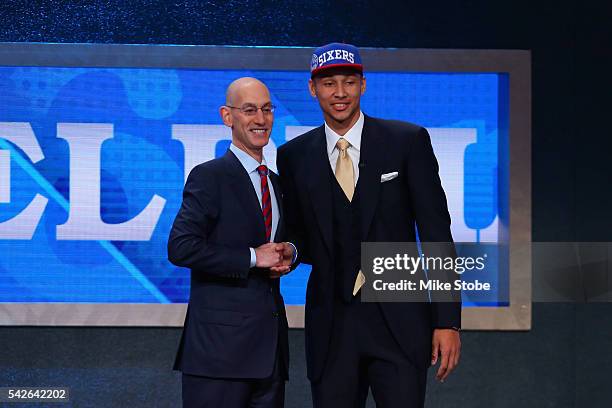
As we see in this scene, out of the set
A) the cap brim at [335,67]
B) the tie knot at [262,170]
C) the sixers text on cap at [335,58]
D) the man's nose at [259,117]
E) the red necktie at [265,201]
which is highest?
the sixers text on cap at [335,58]

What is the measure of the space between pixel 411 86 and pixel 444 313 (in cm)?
184

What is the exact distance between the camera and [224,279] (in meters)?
2.42

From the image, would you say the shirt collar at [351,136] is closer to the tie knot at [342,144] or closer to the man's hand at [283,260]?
the tie knot at [342,144]

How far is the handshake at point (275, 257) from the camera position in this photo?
93.2 inches

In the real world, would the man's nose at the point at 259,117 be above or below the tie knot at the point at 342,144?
above

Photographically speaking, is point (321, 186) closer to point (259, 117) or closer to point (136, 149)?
point (259, 117)

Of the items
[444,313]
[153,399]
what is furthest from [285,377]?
[153,399]

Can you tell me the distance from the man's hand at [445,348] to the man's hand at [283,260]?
49 centimetres

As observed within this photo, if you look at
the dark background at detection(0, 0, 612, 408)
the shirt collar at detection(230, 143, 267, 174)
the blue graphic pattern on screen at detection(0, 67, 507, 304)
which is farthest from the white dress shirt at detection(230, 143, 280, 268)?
the dark background at detection(0, 0, 612, 408)

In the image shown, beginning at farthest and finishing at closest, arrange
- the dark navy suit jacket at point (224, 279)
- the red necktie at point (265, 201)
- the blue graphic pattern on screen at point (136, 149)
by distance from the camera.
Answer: the blue graphic pattern on screen at point (136, 149)
the red necktie at point (265, 201)
the dark navy suit jacket at point (224, 279)

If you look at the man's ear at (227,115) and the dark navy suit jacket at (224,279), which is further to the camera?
the man's ear at (227,115)

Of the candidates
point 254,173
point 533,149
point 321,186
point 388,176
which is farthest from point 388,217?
point 533,149

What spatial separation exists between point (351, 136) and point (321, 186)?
200mm

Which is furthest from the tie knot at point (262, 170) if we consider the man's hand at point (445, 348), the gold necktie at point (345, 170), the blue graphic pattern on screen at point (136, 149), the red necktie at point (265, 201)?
the blue graphic pattern on screen at point (136, 149)
